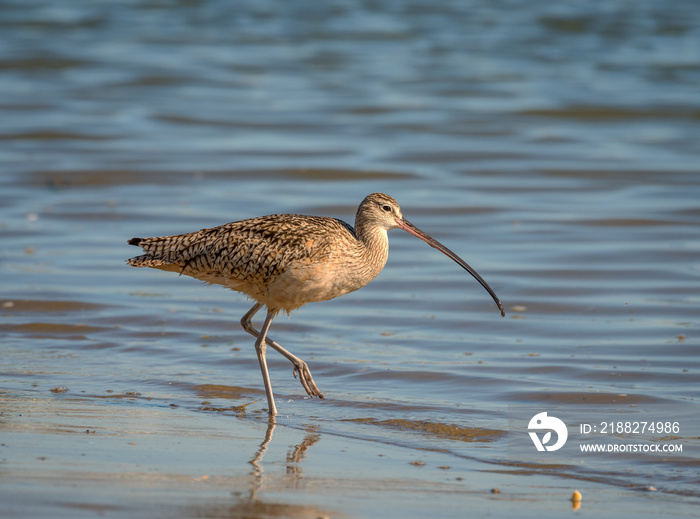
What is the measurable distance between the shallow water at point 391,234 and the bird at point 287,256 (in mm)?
621

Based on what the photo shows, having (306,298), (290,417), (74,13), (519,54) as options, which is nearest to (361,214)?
(306,298)

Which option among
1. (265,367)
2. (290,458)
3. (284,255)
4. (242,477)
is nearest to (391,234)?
(284,255)

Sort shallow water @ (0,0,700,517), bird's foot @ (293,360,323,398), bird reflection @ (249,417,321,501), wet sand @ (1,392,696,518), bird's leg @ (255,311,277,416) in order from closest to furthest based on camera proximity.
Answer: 1. wet sand @ (1,392,696,518)
2. bird reflection @ (249,417,321,501)
3. shallow water @ (0,0,700,517)
4. bird's leg @ (255,311,277,416)
5. bird's foot @ (293,360,323,398)

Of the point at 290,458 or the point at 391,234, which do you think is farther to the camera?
the point at 391,234

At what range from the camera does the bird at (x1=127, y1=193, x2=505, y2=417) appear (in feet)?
21.5

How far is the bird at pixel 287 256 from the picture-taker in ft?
21.5

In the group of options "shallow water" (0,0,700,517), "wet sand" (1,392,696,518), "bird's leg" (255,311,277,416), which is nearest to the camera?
"wet sand" (1,392,696,518)

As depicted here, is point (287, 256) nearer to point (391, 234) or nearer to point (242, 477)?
point (242, 477)

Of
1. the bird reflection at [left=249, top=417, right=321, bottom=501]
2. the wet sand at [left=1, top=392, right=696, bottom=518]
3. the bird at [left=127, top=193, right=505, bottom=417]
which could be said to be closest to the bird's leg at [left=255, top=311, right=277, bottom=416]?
the bird at [left=127, top=193, right=505, bottom=417]

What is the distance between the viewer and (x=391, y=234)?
11602 millimetres

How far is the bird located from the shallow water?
621 millimetres

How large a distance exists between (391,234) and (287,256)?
5141 mm

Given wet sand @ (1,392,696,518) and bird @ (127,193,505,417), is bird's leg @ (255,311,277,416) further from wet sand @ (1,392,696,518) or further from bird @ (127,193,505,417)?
wet sand @ (1,392,696,518)

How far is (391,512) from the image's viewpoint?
4.43m
